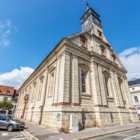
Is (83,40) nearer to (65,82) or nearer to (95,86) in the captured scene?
(95,86)

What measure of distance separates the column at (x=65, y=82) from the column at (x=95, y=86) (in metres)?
4.02

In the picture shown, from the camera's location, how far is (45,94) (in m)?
13.3

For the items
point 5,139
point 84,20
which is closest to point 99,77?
point 5,139

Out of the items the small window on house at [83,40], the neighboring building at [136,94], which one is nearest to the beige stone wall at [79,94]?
the small window on house at [83,40]

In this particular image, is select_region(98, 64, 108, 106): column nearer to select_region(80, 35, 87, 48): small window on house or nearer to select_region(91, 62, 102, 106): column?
select_region(91, 62, 102, 106): column

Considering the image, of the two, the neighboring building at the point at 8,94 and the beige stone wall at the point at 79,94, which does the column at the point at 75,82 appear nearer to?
the beige stone wall at the point at 79,94

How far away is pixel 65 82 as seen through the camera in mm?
9617

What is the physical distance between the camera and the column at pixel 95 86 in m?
11.2

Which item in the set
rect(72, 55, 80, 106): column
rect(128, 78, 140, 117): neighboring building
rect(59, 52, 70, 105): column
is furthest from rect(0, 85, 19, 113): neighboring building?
rect(128, 78, 140, 117): neighboring building

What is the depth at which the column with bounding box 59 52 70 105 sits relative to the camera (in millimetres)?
8945

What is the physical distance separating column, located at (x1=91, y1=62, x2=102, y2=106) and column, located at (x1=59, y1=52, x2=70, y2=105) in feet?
13.2

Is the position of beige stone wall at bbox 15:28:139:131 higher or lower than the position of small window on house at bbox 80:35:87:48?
lower

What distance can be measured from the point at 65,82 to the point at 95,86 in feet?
14.6

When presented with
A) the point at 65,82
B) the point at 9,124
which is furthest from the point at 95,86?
the point at 9,124
